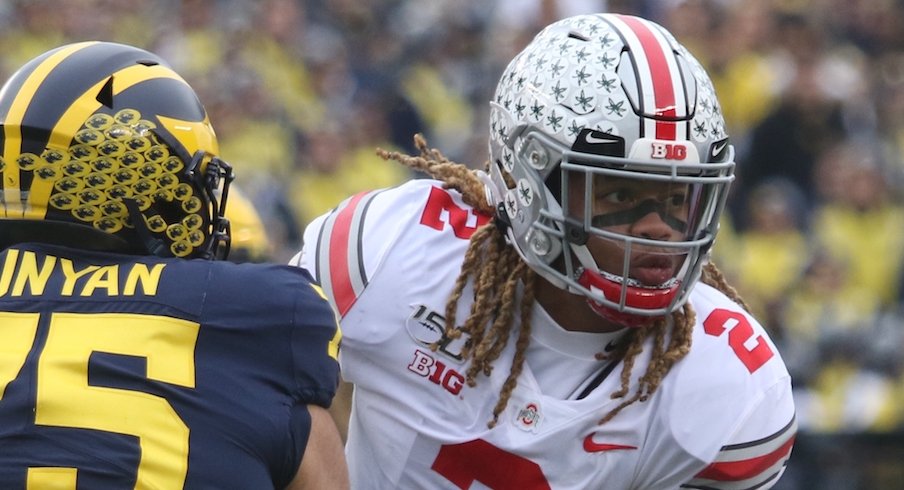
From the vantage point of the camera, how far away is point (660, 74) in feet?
9.52

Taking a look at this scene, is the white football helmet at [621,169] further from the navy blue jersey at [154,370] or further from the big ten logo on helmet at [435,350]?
the navy blue jersey at [154,370]

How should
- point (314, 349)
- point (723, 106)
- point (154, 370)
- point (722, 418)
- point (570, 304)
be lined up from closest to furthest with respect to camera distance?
point (154, 370), point (314, 349), point (722, 418), point (570, 304), point (723, 106)

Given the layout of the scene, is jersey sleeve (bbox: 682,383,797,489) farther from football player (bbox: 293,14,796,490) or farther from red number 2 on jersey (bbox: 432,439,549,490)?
red number 2 on jersey (bbox: 432,439,549,490)

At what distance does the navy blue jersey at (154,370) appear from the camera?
2348 mm

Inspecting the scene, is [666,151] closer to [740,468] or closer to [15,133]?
[740,468]

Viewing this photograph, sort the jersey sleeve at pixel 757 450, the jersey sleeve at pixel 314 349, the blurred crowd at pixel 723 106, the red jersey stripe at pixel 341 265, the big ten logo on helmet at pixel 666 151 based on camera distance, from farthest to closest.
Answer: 1. the blurred crowd at pixel 723 106
2. the red jersey stripe at pixel 341 265
3. the jersey sleeve at pixel 757 450
4. the big ten logo on helmet at pixel 666 151
5. the jersey sleeve at pixel 314 349

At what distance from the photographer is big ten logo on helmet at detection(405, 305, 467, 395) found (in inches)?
121

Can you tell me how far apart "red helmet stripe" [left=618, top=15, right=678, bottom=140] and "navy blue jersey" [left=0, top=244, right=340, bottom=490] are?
0.78 m

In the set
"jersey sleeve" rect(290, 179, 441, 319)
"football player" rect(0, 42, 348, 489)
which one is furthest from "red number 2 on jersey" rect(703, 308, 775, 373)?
"football player" rect(0, 42, 348, 489)

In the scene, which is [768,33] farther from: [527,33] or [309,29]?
[309,29]

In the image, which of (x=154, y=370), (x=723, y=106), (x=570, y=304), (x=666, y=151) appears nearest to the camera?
(x=154, y=370)

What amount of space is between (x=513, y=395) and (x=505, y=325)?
0.48 feet

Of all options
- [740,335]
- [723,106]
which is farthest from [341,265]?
[723,106]

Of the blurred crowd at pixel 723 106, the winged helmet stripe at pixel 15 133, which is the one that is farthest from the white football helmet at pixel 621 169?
the blurred crowd at pixel 723 106
